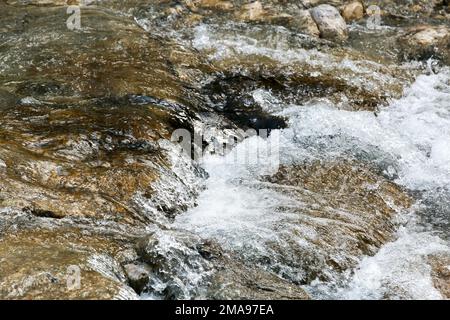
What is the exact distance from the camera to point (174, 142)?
7.76m

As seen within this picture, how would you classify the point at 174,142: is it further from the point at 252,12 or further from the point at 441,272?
the point at 252,12

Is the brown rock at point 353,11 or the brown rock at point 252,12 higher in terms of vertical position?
the brown rock at point 353,11

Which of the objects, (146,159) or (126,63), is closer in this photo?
(146,159)

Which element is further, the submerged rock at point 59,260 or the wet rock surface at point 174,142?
the wet rock surface at point 174,142

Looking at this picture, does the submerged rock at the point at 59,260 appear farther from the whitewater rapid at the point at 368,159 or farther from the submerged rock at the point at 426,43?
the submerged rock at the point at 426,43

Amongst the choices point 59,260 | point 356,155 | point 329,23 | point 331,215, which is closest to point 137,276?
point 59,260

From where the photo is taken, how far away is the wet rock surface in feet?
17.8

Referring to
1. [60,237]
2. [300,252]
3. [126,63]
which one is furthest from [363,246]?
[126,63]

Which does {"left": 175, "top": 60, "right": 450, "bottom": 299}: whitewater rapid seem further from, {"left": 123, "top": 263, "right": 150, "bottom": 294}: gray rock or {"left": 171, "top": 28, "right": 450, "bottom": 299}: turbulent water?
{"left": 123, "top": 263, "right": 150, "bottom": 294}: gray rock

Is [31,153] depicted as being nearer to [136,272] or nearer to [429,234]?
[136,272]

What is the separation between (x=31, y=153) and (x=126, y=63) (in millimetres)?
3161

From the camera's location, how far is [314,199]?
7105 millimetres

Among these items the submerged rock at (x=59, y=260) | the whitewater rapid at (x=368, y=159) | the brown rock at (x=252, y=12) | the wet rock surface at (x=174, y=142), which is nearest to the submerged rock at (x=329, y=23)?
the wet rock surface at (x=174, y=142)

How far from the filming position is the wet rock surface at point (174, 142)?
5.44 m
